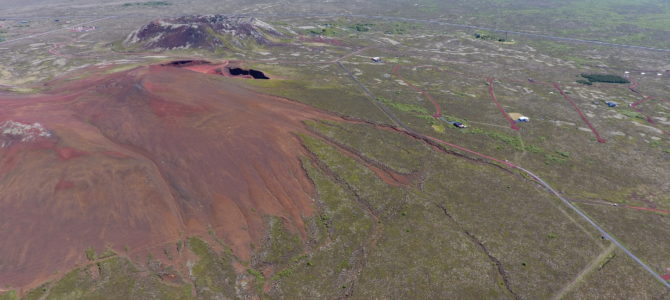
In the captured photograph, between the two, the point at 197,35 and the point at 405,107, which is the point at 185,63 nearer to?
the point at 197,35

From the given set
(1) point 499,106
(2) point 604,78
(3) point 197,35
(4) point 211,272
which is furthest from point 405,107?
(3) point 197,35

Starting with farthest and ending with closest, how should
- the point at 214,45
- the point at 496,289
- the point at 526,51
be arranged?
the point at 526,51 → the point at 214,45 → the point at 496,289

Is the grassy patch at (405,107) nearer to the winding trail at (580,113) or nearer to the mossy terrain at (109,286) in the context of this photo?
the winding trail at (580,113)

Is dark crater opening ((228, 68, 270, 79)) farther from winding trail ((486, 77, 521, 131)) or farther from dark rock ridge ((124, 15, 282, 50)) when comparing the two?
winding trail ((486, 77, 521, 131))

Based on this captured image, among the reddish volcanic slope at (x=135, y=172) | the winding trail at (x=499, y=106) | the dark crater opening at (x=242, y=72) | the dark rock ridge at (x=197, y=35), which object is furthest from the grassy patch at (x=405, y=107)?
the dark rock ridge at (x=197, y=35)

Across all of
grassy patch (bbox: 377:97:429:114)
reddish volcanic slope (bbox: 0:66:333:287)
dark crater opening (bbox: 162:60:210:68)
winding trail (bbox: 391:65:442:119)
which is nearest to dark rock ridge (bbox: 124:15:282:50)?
dark crater opening (bbox: 162:60:210:68)

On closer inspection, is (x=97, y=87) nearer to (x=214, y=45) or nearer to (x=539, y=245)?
(x=214, y=45)

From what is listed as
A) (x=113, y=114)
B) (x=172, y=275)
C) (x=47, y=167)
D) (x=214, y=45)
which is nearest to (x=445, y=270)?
(x=172, y=275)
